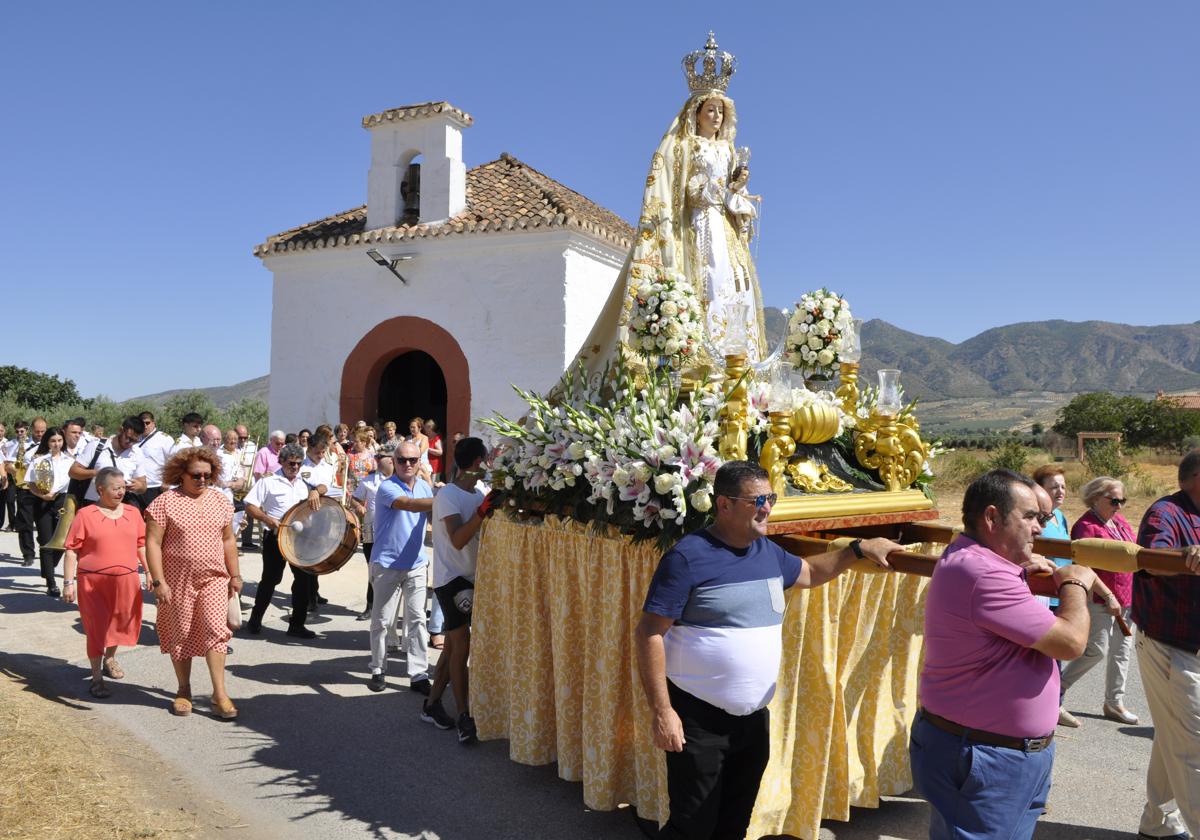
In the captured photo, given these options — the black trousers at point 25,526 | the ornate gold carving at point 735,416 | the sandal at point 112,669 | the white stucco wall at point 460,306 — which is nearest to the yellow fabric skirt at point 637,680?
the ornate gold carving at point 735,416

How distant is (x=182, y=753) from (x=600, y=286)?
36.0 feet

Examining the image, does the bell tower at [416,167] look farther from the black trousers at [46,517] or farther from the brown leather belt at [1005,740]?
the brown leather belt at [1005,740]

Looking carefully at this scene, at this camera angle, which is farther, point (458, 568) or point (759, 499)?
point (458, 568)

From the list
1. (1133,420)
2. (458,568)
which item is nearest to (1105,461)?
(1133,420)

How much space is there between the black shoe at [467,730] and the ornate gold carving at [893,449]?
278cm

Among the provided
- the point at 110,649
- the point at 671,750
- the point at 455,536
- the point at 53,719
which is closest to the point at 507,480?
the point at 455,536

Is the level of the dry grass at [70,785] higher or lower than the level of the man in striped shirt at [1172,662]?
lower

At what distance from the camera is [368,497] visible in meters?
9.07

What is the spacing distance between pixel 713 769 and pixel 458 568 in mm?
2765

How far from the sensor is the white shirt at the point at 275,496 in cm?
867

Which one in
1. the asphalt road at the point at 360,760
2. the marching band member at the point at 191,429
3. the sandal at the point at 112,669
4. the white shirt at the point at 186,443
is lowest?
the asphalt road at the point at 360,760

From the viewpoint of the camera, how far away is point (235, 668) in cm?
735

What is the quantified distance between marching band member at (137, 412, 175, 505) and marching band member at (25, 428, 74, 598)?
0.95 m

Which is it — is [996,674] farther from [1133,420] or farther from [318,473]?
[1133,420]
